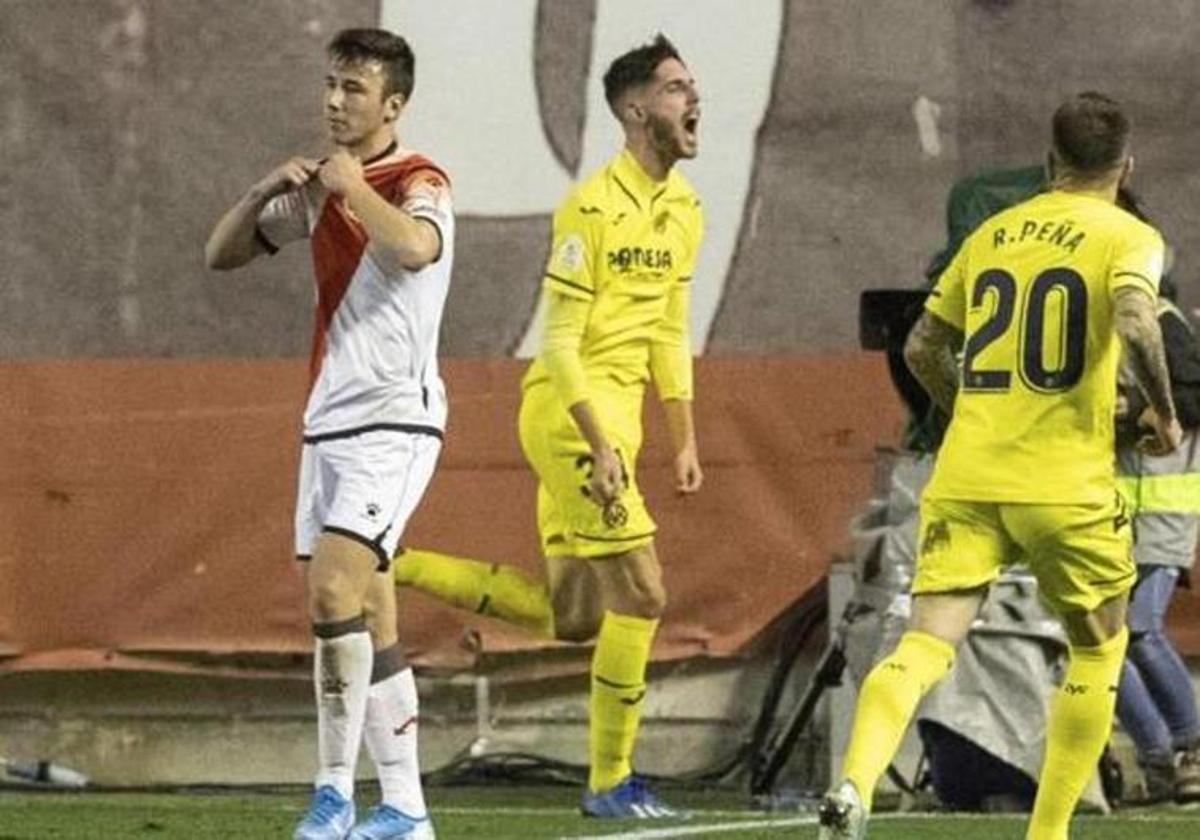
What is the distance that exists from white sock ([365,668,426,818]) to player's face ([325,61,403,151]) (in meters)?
1.35

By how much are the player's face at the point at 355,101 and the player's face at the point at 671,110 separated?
77.1 inches

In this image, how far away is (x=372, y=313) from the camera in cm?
897

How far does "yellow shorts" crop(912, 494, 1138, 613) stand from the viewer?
8367 mm

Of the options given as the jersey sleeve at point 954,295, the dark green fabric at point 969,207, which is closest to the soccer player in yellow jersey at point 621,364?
the dark green fabric at point 969,207

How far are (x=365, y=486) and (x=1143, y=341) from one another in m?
1.95

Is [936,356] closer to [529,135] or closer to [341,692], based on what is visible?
[341,692]

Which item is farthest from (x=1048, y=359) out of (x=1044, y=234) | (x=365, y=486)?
(x=365, y=486)

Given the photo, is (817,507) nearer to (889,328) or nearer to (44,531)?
(889,328)

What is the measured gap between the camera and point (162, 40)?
1234 cm

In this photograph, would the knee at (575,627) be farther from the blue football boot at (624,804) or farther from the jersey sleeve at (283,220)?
the jersey sleeve at (283,220)

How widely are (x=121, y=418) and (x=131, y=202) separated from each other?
735 mm

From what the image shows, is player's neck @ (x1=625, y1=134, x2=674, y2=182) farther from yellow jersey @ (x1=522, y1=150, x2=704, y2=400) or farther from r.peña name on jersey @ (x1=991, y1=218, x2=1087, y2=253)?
r.peña name on jersey @ (x1=991, y1=218, x2=1087, y2=253)

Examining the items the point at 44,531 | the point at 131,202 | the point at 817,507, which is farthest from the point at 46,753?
the point at 817,507

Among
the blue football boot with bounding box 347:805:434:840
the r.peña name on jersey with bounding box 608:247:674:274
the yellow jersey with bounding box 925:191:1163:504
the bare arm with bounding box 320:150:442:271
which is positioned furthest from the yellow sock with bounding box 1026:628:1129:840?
the r.peña name on jersey with bounding box 608:247:674:274
